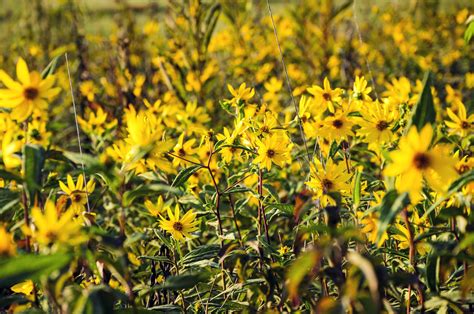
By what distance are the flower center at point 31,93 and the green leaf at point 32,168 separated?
0.53 ft

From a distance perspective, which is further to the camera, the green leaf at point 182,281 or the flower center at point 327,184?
the flower center at point 327,184

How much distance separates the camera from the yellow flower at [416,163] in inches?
30.2

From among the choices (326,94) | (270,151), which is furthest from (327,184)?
(326,94)

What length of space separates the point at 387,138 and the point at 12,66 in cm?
403

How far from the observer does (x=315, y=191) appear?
4.07 ft

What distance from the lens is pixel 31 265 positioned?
2.25 feet

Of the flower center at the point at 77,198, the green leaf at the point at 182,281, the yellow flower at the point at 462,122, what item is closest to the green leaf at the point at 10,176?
the green leaf at the point at 182,281

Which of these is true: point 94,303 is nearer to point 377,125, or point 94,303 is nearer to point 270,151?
point 270,151

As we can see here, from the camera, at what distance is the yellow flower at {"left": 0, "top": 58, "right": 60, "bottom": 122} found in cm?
93

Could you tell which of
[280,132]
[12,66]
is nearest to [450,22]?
[12,66]

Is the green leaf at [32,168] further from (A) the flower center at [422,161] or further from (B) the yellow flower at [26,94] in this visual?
(A) the flower center at [422,161]

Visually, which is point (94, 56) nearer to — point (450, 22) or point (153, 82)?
point (153, 82)

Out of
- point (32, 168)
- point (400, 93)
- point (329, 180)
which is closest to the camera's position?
point (32, 168)

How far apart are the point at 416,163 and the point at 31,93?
2.07 ft
